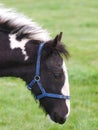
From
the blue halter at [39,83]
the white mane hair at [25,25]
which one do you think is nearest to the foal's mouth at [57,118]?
the blue halter at [39,83]

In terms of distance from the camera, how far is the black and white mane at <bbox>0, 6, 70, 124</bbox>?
5867 mm

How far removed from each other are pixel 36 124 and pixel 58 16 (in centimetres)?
1411

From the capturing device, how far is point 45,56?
5902 millimetres

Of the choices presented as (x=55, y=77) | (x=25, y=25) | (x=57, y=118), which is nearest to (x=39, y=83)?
(x=55, y=77)

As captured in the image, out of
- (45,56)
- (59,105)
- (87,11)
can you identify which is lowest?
(87,11)

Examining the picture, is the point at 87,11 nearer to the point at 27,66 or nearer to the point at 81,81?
the point at 81,81

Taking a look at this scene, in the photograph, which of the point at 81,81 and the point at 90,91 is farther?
the point at 81,81

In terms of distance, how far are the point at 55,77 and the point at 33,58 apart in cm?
32

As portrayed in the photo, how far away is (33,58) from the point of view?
5918mm

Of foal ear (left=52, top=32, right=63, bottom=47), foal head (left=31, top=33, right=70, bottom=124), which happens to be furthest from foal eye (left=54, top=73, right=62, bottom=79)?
foal ear (left=52, top=32, right=63, bottom=47)

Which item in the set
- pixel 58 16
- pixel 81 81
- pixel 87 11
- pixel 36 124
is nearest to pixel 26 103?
pixel 36 124

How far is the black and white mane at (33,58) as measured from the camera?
19.2 ft

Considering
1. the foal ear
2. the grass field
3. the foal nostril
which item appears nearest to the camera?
the foal ear

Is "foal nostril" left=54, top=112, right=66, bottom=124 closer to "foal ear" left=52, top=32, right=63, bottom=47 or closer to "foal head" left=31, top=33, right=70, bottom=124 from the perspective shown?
"foal head" left=31, top=33, right=70, bottom=124
